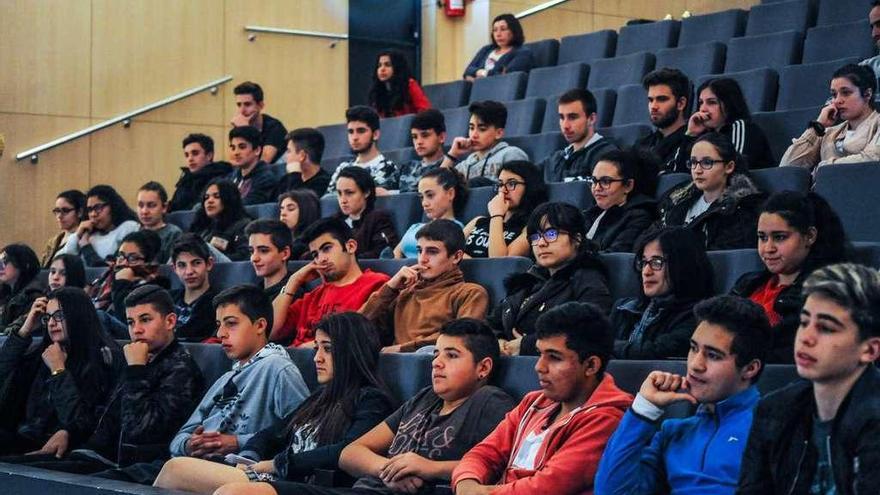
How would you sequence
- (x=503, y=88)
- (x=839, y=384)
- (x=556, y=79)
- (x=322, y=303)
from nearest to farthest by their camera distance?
(x=839, y=384)
(x=322, y=303)
(x=556, y=79)
(x=503, y=88)

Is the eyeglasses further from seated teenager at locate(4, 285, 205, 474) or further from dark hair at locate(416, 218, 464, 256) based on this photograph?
seated teenager at locate(4, 285, 205, 474)

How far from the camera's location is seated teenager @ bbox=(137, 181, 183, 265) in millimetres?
5844

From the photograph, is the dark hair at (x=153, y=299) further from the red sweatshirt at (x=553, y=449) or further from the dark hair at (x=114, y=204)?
the dark hair at (x=114, y=204)

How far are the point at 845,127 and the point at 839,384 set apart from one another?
7.16ft

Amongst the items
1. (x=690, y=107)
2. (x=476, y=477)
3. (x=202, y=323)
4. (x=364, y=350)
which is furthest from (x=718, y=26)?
(x=476, y=477)

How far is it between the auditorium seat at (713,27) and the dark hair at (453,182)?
78.2 inches

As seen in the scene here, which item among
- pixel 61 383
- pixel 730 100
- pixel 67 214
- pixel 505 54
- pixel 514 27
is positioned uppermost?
pixel 514 27

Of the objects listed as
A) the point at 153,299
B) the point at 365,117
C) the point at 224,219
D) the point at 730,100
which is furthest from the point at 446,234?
the point at 365,117

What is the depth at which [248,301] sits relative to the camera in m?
4.11

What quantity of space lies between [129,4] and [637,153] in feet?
13.4

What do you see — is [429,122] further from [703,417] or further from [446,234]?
[703,417]

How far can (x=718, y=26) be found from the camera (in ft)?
21.3

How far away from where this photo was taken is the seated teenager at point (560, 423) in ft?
9.39

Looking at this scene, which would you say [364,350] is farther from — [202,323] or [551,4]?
[551,4]
